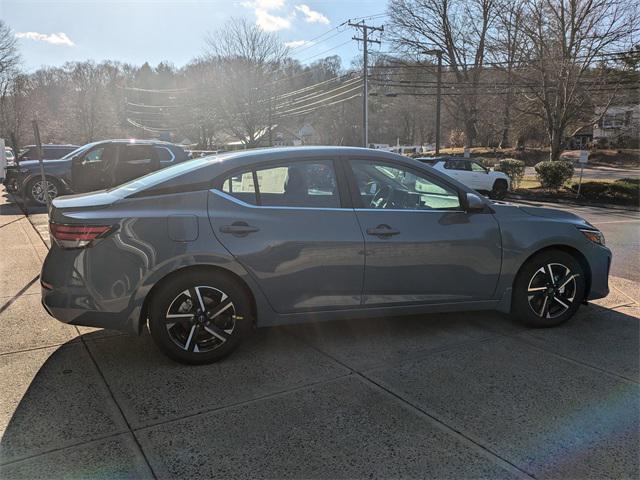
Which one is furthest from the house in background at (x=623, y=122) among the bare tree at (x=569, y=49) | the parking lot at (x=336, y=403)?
the parking lot at (x=336, y=403)

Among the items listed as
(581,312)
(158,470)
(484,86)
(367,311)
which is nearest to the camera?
(158,470)

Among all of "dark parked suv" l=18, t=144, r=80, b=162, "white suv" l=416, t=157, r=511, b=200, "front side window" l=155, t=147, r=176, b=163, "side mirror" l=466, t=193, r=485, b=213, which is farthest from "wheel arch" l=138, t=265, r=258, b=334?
"white suv" l=416, t=157, r=511, b=200

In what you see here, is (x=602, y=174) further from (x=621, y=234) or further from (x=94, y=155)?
(x=94, y=155)

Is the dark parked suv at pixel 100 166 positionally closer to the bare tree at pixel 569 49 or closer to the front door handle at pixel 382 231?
the front door handle at pixel 382 231

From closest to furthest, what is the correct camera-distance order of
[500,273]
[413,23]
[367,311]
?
[367,311], [500,273], [413,23]

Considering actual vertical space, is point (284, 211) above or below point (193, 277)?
above

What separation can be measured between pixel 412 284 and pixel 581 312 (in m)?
2.11

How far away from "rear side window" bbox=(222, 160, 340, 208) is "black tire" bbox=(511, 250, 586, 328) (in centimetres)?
182

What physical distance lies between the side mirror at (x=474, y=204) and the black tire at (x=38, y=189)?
1190 cm

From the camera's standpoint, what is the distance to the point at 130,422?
9.45 feet

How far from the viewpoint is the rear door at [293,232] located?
3533mm

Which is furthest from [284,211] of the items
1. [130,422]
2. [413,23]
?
[413,23]

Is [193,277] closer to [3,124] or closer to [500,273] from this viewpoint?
[500,273]

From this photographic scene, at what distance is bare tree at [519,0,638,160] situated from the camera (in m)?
22.1
